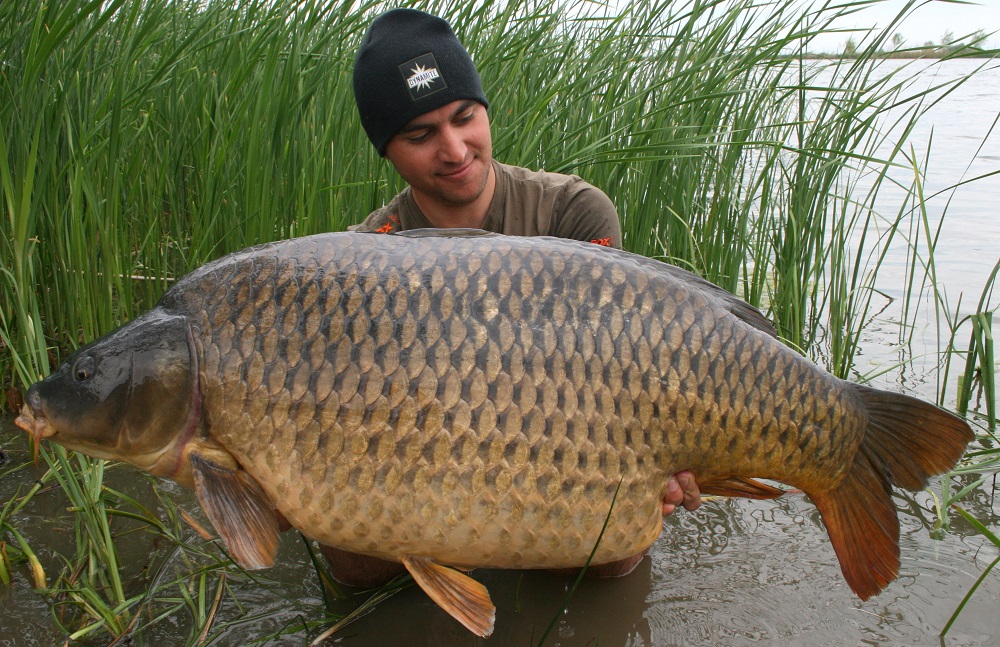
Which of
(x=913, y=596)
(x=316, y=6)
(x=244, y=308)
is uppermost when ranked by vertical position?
(x=316, y=6)

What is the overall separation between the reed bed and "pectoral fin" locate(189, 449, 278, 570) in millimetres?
294

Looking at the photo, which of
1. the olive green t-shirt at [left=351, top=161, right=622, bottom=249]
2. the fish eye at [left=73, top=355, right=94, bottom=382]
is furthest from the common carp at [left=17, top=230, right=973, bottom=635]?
the olive green t-shirt at [left=351, top=161, right=622, bottom=249]

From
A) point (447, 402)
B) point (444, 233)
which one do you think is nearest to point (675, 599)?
point (447, 402)

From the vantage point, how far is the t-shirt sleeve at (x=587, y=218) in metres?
2.39

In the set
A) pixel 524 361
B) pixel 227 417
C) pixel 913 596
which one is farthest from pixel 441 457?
pixel 913 596

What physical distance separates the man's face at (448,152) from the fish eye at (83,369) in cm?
103

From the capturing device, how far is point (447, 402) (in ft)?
5.02

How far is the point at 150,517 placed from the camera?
214cm

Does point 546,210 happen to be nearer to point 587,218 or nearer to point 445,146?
point 587,218

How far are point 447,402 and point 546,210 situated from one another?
1054 mm

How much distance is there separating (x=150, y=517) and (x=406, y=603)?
→ 0.68 meters

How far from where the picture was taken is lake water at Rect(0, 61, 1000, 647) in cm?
186

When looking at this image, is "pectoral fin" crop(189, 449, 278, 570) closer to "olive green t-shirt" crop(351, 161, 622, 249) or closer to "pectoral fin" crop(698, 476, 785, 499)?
"pectoral fin" crop(698, 476, 785, 499)

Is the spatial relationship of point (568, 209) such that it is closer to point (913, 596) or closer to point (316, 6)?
point (316, 6)
